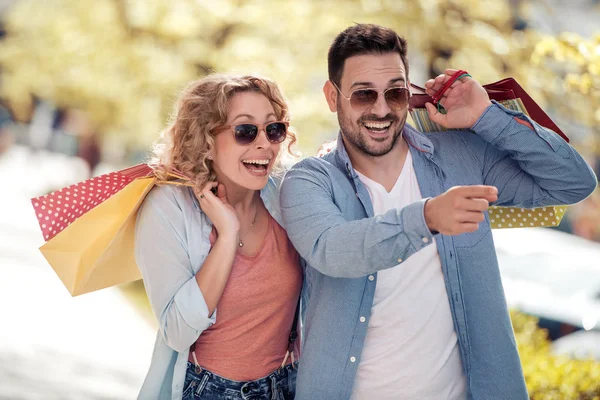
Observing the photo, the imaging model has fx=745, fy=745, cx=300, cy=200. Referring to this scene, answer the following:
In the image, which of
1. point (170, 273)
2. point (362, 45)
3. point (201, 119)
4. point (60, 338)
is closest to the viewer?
point (170, 273)

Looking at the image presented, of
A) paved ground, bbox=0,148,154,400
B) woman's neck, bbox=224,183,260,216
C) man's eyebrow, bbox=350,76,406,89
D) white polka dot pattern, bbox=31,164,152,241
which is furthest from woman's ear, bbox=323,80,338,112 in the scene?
paved ground, bbox=0,148,154,400

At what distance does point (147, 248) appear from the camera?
8.76 feet

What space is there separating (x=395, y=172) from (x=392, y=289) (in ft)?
1.51

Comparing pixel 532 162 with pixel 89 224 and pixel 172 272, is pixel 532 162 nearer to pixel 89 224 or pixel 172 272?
pixel 172 272

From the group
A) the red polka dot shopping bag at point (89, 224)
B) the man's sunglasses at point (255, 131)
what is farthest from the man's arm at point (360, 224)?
the red polka dot shopping bag at point (89, 224)

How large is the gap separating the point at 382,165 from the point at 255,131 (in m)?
0.50

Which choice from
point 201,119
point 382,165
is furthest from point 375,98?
point 201,119

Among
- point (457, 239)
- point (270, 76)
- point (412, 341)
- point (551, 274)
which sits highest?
point (270, 76)

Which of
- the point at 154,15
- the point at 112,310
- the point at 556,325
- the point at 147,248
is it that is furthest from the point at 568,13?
the point at 147,248

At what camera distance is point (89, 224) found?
2.81 metres

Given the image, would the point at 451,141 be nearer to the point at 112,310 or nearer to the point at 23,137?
the point at 112,310

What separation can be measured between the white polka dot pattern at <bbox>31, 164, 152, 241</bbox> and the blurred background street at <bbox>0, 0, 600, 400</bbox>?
8.78 ft

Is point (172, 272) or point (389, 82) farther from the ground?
point (389, 82)

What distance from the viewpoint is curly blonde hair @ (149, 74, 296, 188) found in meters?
2.85
